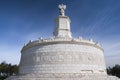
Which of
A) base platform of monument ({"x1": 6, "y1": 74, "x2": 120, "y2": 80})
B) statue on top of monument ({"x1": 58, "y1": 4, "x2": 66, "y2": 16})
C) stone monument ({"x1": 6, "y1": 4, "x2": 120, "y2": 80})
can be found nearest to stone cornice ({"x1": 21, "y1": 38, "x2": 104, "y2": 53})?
stone monument ({"x1": 6, "y1": 4, "x2": 120, "y2": 80})

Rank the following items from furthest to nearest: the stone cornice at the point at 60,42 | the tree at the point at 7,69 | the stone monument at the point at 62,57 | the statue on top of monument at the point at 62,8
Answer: the tree at the point at 7,69, the statue on top of monument at the point at 62,8, the stone cornice at the point at 60,42, the stone monument at the point at 62,57

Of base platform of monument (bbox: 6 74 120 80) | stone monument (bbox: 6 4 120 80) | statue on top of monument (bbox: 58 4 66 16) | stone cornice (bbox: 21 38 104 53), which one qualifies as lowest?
base platform of monument (bbox: 6 74 120 80)

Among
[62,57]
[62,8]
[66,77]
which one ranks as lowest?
[66,77]

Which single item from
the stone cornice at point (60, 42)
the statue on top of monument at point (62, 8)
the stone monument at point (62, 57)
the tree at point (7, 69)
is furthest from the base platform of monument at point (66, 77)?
the tree at point (7, 69)

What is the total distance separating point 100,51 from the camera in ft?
93.9

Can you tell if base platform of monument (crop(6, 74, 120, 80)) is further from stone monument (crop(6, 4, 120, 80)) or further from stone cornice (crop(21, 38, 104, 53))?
stone cornice (crop(21, 38, 104, 53))

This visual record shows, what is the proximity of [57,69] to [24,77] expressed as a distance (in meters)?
4.40

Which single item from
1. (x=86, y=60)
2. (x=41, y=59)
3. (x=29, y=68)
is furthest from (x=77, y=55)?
(x=29, y=68)

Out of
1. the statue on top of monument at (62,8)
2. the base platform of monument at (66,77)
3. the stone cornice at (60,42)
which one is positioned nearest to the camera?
the base platform of monument at (66,77)

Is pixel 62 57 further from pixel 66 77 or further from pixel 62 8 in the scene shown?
pixel 62 8

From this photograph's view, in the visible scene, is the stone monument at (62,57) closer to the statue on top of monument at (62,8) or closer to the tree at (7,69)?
the statue on top of monument at (62,8)

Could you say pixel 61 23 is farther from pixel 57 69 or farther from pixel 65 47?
pixel 57 69

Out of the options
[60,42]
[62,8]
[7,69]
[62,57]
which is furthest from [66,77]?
[7,69]

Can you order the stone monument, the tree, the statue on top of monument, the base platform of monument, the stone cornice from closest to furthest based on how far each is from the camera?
1. the base platform of monument
2. the stone monument
3. the stone cornice
4. the statue on top of monument
5. the tree
